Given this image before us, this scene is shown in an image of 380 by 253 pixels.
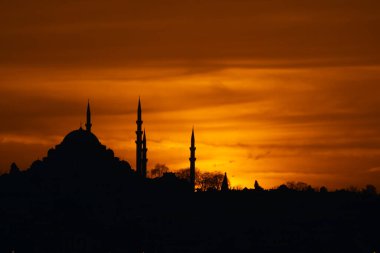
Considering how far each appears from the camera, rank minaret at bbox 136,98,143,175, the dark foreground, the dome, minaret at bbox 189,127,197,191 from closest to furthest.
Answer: the dark foreground
the dome
minaret at bbox 136,98,143,175
minaret at bbox 189,127,197,191

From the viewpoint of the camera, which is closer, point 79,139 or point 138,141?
point 79,139

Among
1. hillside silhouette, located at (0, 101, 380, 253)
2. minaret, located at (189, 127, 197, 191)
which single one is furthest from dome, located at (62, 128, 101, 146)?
minaret, located at (189, 127, 197, 191)

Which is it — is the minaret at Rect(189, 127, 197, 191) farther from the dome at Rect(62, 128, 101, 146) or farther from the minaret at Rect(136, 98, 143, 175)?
the dome at Rect(62, 128, 101, 146)

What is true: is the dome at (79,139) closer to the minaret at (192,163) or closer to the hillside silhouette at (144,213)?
the hillside silhouette at (144,213)

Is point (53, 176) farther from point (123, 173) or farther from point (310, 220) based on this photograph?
point (310, 220)

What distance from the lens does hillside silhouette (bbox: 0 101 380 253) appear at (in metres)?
109

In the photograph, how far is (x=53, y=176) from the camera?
120 meters

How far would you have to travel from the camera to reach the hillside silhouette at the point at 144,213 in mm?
109125

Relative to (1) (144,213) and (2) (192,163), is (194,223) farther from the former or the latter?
(2) (192,163)

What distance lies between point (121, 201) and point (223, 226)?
983 cm

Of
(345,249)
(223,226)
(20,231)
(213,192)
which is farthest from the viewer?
(213,192)

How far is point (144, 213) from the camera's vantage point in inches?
4764

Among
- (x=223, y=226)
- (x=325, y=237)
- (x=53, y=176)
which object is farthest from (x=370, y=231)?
(x=53, y=176)

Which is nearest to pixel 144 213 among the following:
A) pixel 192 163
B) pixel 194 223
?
pixel 194 223
